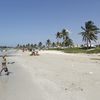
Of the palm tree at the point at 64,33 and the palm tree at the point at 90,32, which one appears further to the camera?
the palm tree at the point at 64,33

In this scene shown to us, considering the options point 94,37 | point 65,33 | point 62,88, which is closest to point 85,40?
point 94,37

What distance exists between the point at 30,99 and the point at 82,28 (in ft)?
282

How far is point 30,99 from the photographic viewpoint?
38.5 feet

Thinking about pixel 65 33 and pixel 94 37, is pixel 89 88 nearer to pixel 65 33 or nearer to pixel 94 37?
pixel 94 37

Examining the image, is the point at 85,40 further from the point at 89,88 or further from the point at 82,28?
the point at 89,88

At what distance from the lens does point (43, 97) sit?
1203 centimetres

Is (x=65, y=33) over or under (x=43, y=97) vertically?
over

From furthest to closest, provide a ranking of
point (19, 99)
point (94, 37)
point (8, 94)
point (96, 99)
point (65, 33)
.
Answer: point (65, 33) → point (94, 37) → point (8, 94) → point (19, 99) → point (96, 99)

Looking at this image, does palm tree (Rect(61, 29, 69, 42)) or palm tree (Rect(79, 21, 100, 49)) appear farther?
palm tree (Rect(61, 29, 69, 42))

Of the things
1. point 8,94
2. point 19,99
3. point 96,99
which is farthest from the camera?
point 8,94

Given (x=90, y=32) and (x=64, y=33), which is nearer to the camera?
(x=90, y=32)

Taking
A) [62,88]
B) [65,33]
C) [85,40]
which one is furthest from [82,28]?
[62,88]

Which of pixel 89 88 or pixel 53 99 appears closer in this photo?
pixel 53 99

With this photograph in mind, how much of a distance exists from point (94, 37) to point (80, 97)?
272 feet
